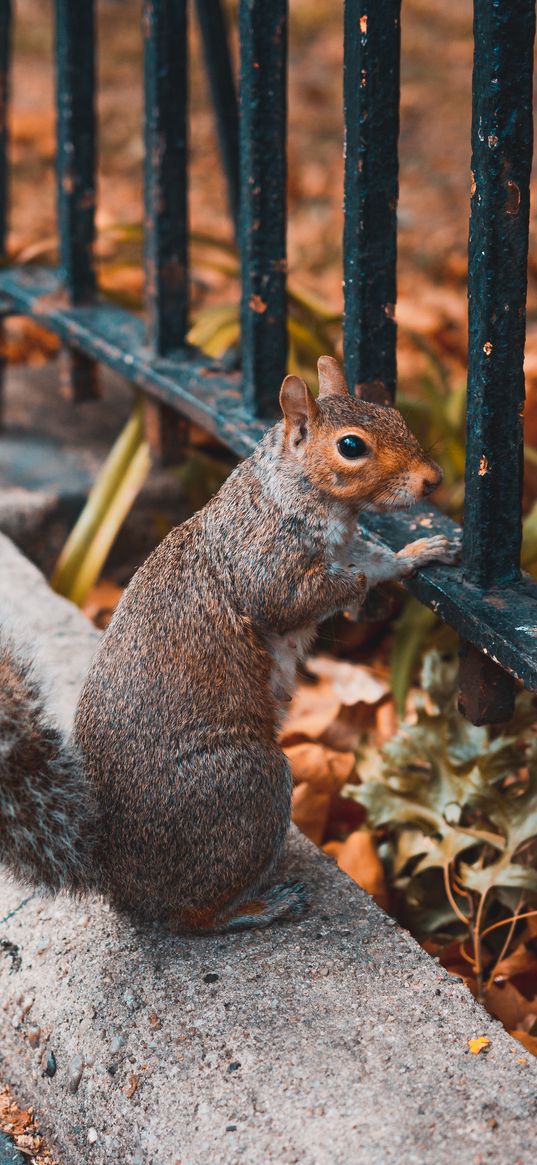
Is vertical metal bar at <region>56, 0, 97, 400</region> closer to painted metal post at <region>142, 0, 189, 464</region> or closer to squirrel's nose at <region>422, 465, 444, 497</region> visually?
painted metal post at <region>142, 0, 189, 464</region>

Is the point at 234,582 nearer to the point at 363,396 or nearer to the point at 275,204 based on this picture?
the point at 363,396

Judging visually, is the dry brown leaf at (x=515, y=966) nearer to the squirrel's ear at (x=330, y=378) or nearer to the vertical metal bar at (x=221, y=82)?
the squirrel's ear at (x=330, y=378)

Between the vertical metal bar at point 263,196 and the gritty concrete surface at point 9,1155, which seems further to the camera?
the vertical metal bar at point 263,196

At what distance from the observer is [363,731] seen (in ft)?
9.27

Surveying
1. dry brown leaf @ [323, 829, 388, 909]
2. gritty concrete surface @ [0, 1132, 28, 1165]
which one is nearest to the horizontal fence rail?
dry brown leaf @ [323, 829, 388, 909]

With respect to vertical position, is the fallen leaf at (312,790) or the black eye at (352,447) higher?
the black eye at (352,447)

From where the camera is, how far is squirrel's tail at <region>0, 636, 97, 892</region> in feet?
5.81

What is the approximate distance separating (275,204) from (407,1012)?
1491mm

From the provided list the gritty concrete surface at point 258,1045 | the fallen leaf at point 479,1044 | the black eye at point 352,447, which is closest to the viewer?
the gritty concrete surface at point 258,1045

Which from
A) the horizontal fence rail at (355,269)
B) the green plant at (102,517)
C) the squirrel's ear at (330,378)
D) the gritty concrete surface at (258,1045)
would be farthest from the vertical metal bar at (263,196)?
the gritty concrete surface at (258,1045)

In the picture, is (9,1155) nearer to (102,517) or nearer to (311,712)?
(311,712)

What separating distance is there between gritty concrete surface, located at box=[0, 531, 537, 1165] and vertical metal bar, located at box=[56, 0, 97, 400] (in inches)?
75.5

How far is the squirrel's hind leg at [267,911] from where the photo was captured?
6.31 ft

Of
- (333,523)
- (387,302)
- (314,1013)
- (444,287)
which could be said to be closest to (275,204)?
(387,302)
